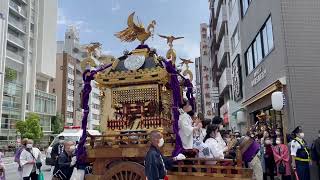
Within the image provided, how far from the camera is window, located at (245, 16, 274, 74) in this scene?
1545 centimetres

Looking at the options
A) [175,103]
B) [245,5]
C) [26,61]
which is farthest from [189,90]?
[26,61]

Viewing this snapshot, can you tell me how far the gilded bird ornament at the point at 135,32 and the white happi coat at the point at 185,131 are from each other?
8.36 feet

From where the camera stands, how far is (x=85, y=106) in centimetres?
800

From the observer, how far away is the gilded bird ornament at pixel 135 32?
28.0ft

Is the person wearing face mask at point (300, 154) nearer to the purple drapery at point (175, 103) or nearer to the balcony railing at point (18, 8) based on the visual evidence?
the purple drapery at point (175, 103)

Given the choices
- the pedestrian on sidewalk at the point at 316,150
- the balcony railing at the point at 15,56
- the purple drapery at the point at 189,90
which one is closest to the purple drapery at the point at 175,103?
the purple drapery at the point at 189,90

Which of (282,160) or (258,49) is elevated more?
(258,49)

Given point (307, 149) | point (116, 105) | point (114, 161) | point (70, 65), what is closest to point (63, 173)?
point (114, 161)

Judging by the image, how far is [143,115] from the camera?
854 cm

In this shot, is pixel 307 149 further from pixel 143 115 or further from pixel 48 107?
pixel 48 107

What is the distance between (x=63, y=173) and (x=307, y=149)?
7.86 m

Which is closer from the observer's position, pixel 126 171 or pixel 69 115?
pixel 126 171

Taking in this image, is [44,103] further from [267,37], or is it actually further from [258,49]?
[267,37]

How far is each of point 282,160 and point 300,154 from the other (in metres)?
0.66
